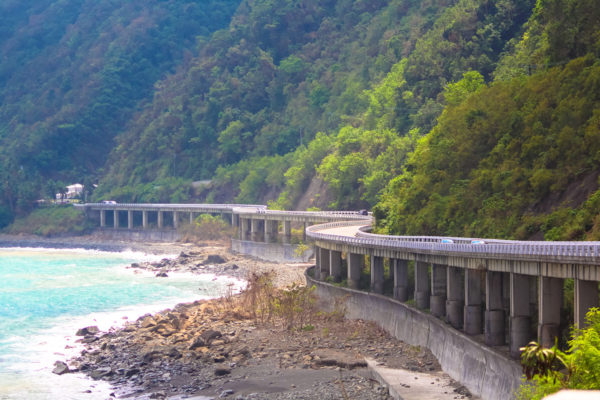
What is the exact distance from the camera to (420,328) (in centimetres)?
4069

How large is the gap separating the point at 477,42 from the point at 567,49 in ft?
129

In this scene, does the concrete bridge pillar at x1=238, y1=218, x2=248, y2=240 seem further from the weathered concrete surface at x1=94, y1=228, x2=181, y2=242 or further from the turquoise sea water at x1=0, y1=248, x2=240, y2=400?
the weathered concrete surface at x1=94, y1=228, x2=181, y2=242

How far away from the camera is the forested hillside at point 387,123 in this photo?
46562mm

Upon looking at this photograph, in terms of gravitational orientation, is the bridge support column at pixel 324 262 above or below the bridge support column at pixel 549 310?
below

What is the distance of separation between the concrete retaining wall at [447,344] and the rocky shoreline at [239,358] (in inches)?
24.0

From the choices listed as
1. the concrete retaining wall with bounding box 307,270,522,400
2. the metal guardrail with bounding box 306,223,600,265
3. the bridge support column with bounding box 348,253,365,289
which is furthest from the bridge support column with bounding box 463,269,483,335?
the bridge support column with bounding box 348,253,365,289

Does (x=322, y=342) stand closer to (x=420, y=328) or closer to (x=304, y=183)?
(x=420, y=328)

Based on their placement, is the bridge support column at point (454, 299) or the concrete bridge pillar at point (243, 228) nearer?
the bridge support column at point (454, 299)

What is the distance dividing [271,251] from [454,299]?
2296 inches

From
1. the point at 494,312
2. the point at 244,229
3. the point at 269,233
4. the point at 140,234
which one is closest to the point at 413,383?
the point at 494,312

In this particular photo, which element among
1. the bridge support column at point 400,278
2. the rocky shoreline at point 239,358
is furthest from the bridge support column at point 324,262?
the bridge support column at point 400,278

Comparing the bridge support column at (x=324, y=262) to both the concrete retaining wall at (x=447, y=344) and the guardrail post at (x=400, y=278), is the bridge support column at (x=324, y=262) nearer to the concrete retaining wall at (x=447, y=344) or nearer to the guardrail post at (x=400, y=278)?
the concrete retaining wall at (x=447, y=344)

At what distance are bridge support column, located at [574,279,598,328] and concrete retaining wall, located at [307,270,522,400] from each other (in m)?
3.21

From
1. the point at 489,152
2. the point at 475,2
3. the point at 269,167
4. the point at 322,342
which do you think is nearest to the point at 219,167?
the point at 269,167
